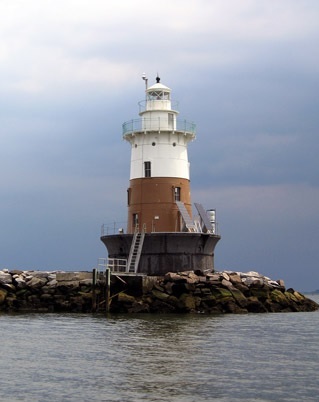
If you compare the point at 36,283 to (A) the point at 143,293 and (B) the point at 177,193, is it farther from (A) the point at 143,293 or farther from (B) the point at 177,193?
(B) the point at 177,193

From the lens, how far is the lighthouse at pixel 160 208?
3759 cm

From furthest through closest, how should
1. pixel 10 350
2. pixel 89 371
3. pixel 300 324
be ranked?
pixel 300 324 → pixel 10 350 → pixel 89 371

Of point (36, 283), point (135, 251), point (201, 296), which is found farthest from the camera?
point (135, 251)

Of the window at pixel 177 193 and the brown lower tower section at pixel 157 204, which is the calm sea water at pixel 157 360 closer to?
the brown lower tower section at pixel 157 204

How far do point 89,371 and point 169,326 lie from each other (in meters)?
9.79

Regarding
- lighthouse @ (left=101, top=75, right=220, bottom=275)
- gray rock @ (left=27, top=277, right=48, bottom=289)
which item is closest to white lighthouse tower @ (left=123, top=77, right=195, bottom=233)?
lighthouse @ (left=101, top=75, right=220, bottom=275)

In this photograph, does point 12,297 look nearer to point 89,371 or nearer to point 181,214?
point 181,214

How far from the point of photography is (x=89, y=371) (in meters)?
18.7

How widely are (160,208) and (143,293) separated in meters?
5.89

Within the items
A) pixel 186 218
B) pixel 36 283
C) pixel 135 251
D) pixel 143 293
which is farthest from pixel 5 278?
pixel 186 218

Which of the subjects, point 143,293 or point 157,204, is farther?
point 157,204

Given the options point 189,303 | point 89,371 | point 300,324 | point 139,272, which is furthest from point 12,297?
point 89,371

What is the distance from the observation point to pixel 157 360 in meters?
20.1

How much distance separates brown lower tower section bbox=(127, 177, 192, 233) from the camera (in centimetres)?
3922
